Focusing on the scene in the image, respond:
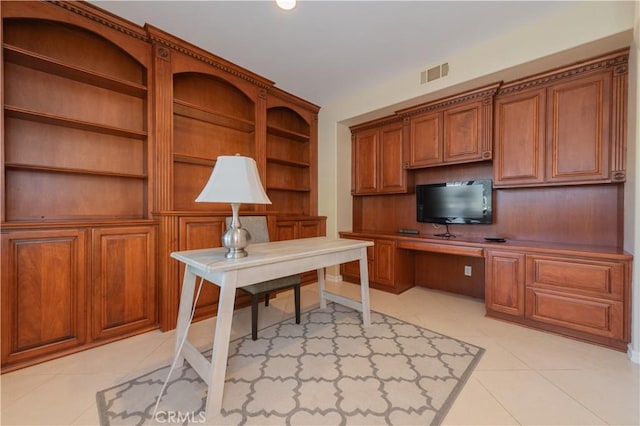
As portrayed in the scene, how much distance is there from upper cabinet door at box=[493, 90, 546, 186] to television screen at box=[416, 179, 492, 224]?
22cm

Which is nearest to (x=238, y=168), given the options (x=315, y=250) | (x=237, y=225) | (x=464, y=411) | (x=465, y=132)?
(x=237, y=225)

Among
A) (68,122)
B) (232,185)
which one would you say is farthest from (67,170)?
(232,185)

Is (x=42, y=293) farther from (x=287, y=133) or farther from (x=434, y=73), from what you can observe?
(x=434, y=73)

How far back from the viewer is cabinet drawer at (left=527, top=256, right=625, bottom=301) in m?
1.94

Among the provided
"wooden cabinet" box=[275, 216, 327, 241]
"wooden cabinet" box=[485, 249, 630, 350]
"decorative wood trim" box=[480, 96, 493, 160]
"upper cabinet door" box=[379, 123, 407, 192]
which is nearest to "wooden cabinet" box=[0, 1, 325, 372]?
"wooden cabinet" box=[275, 216, 327, 241]

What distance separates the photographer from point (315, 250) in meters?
Answer: 1.90

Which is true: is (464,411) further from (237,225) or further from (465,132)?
(465,132)

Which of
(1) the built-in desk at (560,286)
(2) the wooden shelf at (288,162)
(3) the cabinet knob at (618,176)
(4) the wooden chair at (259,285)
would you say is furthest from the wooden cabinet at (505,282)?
(2) the wooden shelf at (288,162)

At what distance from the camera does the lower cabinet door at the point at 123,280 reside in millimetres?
2023

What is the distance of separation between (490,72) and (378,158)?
158 cm

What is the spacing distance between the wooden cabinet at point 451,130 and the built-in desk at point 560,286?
994 mm

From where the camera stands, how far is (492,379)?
1.63 meters

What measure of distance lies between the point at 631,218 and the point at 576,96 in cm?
116

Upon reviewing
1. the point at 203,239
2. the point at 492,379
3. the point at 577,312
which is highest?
the point at 203,239
